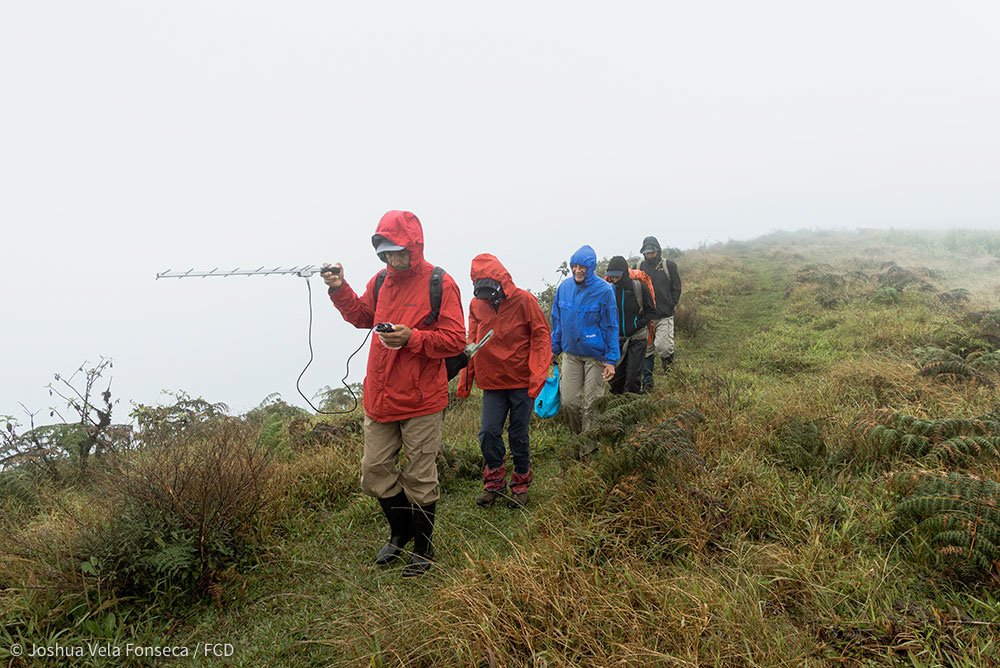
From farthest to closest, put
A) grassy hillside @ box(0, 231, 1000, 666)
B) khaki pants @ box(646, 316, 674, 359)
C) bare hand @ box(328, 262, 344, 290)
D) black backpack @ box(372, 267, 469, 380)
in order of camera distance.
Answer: khaki pants @ box(646, 316, 674, 359) < bare hand @ box(328, 262, 344, 290) < black backpack @ box(372, 267, 469, 380) < grassy hillside @ box(0, 231, 1000, 666)

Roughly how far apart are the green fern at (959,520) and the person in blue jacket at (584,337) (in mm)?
2314

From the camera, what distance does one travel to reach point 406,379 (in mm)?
3086

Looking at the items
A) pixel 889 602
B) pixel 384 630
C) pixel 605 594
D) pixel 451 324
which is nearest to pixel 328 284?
pixel 451 324

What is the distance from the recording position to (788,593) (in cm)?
246

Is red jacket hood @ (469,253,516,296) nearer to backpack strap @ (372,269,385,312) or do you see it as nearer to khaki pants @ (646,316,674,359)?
backpack strap @ (372,269,385,312)

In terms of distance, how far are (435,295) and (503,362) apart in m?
1.05

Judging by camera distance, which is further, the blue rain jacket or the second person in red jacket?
the blue rain jacket

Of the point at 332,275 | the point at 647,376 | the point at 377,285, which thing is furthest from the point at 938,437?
the point at 332,275

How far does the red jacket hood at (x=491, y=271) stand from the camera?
393cm

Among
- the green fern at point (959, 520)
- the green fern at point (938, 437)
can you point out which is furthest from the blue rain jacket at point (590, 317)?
the green fern at point (959, 520)

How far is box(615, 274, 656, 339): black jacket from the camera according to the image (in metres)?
5.73

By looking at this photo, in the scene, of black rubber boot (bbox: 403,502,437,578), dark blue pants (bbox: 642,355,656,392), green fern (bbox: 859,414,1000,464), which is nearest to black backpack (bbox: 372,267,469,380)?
black rubber boot (bbox: 403,502,437,578)

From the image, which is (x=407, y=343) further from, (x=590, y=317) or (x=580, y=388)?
(x=580, y=388)

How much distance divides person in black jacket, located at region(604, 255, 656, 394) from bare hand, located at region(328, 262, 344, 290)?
11.2 ft
